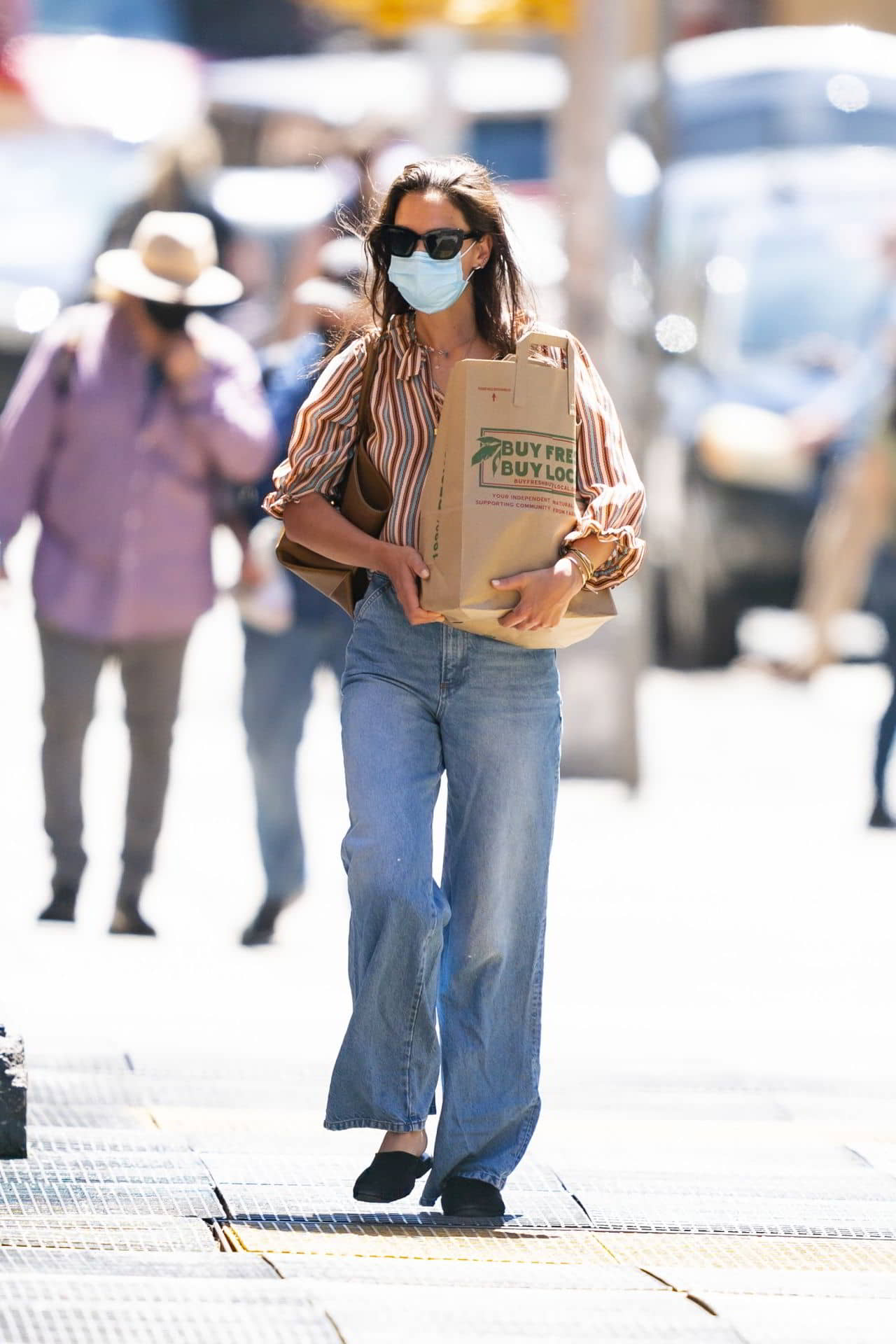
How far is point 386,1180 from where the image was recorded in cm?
410

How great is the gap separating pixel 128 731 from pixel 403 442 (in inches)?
133

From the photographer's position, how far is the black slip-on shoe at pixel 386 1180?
4.10m

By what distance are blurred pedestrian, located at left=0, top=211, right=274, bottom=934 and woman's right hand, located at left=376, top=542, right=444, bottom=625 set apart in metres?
3.08

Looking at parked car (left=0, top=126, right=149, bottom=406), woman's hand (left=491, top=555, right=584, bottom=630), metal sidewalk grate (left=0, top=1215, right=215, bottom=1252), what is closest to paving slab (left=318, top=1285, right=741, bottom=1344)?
metal sidewalk grate (left=0, top=1215, right=215, bottom=1252)

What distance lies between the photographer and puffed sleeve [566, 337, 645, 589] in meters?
4.05

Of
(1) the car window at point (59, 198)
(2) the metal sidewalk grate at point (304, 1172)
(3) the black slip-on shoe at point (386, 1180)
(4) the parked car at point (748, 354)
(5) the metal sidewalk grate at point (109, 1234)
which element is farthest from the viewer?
(1) the car window at point (59, 198)

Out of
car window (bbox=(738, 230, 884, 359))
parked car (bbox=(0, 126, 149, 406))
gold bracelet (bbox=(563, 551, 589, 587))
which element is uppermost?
parked car (bbox=(0, 126, 149, 406))

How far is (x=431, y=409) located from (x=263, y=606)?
3.15 metres

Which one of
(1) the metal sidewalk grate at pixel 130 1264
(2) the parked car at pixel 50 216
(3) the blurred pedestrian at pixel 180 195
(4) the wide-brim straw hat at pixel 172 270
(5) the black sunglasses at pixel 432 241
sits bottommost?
(1) the metal sidewalk grate at pixel 130 1264

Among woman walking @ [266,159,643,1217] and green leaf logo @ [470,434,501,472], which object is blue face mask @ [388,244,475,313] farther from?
green leaf logo @ [470,434,501,472]

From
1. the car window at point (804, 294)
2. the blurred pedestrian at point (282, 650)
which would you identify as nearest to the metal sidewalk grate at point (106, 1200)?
the blurred pedestrian at point (282, 650)

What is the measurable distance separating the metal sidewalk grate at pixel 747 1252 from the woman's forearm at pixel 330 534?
1.10m

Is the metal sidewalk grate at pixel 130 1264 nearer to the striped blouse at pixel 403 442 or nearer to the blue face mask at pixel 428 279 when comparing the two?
the striped blouse at pixel 403 442

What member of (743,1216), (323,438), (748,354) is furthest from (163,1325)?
(748,354)
